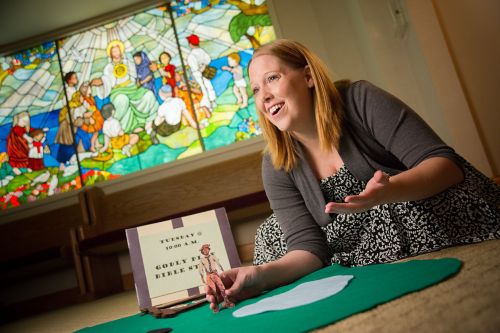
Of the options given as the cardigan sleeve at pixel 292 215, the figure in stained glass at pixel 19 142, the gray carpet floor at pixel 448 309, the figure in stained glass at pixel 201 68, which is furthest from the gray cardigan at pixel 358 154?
the figure in stained glass at pixel 19 142

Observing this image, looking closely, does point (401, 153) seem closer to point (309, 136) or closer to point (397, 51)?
point (309, 136)

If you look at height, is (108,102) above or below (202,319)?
above

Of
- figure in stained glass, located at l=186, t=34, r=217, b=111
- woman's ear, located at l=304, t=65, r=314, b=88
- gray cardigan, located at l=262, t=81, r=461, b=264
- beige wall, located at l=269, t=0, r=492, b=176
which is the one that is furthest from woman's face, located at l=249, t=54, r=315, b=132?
figure in stained glass, located at l=186, t=34, r=217, b=111

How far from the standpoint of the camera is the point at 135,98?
4121mm

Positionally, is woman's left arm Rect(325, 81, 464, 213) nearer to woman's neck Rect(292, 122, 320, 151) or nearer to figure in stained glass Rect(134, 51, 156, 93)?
woman's neck Rect(292, 122, 320, 151)

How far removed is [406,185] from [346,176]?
0.32m

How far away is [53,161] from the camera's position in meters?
4.09

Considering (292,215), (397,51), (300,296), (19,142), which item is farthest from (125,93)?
(300,296)

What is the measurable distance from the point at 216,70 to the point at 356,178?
3100mm

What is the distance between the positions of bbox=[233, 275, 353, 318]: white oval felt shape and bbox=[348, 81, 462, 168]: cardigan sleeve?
0.36 metres

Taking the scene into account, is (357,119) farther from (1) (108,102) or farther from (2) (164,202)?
(1) (108,102)

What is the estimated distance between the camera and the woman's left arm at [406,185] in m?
0.82

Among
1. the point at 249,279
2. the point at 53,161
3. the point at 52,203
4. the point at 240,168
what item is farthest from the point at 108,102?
the point at 249,279

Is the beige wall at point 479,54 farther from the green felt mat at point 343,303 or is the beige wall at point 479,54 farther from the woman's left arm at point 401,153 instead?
the green felt mat at point 343,303
